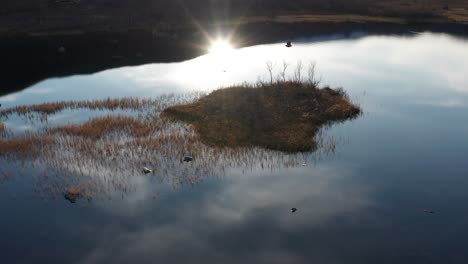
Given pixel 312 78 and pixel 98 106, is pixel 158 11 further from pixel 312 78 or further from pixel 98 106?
pixel 312 78

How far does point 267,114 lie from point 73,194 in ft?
59.9

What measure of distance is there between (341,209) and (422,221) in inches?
171

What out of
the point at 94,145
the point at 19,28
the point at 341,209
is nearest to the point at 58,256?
the point at 94,145

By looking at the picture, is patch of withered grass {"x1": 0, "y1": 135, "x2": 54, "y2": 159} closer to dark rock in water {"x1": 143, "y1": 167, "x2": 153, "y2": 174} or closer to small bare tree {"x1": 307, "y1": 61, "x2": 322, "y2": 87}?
dark rock in water {"x1": 143, "y1": 167, "x2": 153, "y2": 174}

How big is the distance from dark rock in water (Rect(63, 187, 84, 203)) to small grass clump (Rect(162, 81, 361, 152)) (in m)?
10.4

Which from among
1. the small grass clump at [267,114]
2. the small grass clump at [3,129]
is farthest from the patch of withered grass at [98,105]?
the small grass clump at [3,129]

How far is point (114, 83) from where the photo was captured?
179 feet

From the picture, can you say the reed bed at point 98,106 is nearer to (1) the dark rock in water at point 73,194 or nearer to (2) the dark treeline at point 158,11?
(1) the dark rock in water at point 73,194

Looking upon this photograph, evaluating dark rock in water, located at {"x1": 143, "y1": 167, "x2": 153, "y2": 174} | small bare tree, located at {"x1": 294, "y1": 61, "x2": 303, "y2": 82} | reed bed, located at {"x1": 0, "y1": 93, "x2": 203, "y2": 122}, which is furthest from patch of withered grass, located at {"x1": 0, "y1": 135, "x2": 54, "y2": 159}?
small bare tree, located at {"x1": 294, "y1": 61, "x2": 303, "y2": 82}

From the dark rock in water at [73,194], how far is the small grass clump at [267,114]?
1039 centimetres

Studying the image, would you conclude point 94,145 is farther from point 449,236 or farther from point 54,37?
point 54,37

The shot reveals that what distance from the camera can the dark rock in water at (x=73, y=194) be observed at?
25.9m

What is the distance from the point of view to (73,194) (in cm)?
2609

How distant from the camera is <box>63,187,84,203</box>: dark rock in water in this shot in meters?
25.9
